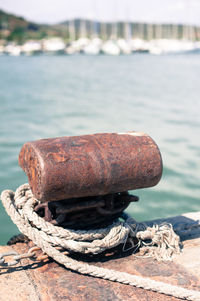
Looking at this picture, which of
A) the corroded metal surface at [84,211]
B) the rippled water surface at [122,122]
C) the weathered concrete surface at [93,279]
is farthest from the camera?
the rippled water surface at [122,122]

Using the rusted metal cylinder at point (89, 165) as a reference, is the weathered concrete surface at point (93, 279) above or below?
below

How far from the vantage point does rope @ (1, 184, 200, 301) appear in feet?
7.55

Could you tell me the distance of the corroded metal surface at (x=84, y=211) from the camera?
2.48 metres

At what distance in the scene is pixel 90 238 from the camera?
2514mm

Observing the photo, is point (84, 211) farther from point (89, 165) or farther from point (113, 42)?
point (113, 42)

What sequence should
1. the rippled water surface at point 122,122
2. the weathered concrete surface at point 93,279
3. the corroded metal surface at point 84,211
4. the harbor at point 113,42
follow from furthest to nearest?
the harbor at point 113,42 < the rippled water surface at point 122,122 < the corroded metal surface at point 84,211 < the weathered concrete surface at point 93,279

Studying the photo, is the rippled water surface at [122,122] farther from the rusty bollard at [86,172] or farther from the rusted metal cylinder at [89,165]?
the rusted metal cylinder at [89,165]

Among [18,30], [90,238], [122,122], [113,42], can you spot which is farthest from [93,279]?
[18,30]

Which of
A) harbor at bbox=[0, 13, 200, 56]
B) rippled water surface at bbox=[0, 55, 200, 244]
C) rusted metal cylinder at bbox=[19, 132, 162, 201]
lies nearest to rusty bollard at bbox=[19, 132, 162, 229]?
rusted metal cylinder at bbox=[19, 132, 162, 201]

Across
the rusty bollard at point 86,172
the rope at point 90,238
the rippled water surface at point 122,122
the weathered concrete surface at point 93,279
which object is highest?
the rusty bollard at point 86,172

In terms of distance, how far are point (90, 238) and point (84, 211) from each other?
19 cm

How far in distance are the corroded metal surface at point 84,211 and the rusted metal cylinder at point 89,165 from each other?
0.11m

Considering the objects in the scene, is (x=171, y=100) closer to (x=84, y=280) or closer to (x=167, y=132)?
(x=167, y=132)

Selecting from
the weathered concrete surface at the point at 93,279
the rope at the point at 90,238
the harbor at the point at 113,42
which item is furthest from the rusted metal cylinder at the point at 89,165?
the harbor at the point at 113,42
